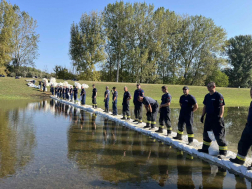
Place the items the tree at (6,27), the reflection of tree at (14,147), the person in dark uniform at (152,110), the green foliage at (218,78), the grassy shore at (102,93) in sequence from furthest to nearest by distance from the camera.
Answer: the green foliage at (218,78), the tree at (6,27), the grassy shore at (102,93), the person in dark uniform at (152,110), the reflection of tree at (14,147)

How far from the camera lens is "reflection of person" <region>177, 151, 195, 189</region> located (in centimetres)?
397

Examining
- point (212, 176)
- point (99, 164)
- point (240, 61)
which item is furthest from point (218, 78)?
point (99, 164)

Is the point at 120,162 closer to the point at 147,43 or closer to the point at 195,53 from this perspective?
the point at 147,43

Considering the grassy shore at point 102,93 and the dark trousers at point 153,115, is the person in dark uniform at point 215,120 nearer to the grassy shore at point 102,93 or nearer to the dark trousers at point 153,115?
the dark trousers at point 153,115

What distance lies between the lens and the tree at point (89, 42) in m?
42.8

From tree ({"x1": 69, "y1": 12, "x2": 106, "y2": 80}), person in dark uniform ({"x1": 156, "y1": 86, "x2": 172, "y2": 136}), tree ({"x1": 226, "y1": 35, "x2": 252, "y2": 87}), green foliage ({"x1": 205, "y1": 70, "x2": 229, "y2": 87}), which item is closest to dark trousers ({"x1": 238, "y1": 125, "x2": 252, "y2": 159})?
person in dark uniform ({"x1": 156, "y1": 86, "x2": 172, "y2": 136})

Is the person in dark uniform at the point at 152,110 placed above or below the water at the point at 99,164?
above

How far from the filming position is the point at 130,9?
46.9 meters

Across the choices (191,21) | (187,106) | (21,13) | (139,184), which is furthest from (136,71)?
(139,184)

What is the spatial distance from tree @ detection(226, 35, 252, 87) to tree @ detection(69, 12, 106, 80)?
1508 inches

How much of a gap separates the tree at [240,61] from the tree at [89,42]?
38.3m

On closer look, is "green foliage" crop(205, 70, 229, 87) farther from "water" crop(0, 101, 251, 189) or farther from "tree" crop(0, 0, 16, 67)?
"water" crop(0, 101, 251, 189)

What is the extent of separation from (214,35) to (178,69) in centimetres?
1113

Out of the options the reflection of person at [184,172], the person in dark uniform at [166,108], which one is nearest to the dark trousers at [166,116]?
the person in dark uniform at [166,108]
